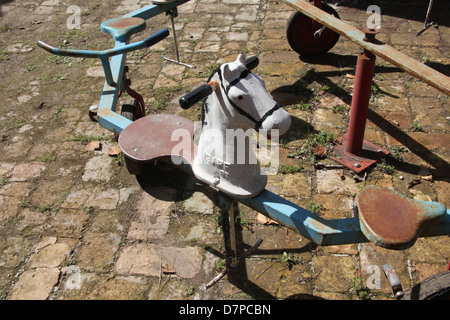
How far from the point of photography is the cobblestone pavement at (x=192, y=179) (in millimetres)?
2912

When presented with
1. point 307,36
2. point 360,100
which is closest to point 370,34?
point 360,100

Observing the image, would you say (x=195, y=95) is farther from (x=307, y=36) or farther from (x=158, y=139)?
(x=307, y=36)

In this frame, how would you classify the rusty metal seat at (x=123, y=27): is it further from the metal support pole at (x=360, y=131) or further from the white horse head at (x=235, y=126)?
the metal support pole at (x=360, y=131)

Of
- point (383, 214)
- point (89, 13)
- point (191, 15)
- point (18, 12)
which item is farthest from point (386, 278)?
point (18, 12)

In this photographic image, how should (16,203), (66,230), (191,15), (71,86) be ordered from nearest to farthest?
(66,230)
(16,203)
(71,86)
(191,15)

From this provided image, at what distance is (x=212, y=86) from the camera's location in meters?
2.06

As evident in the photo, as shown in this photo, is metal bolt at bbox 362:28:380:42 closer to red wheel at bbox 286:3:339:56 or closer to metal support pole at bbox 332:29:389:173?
metal support pole at bbox 332:29:389:173

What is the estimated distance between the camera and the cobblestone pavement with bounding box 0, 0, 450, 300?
291 centimetres

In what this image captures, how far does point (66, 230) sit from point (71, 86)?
2235 millimetres

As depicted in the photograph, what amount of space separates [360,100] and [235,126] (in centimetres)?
165

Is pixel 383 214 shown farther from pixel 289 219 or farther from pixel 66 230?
pixel 66 230

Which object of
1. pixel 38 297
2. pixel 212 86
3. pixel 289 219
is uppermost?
pixel 212 86

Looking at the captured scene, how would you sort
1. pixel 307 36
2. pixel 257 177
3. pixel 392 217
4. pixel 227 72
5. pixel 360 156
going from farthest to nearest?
pixel 307 36 → pixel 360 156 → pixel 257 177 → pixel 392 217 → pixel 227 72

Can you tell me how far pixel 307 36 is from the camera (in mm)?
4891
